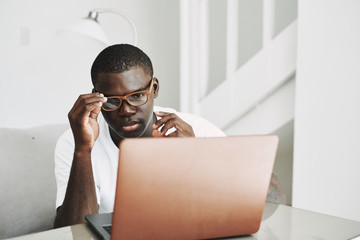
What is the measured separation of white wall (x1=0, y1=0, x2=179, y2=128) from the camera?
1902mm

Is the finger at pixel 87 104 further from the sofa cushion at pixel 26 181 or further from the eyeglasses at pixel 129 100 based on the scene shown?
the sofa cushion at pixel 26 181

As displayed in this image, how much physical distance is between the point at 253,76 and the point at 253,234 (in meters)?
1.34

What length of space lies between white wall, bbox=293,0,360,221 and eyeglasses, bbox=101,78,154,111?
81cm

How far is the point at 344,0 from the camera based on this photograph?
1.46 m

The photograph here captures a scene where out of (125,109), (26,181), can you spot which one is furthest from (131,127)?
(26,181)

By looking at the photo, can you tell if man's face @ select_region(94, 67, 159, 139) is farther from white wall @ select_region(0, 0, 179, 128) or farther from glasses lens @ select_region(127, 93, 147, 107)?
white wall @ select_region(0, 0, 179, 128)

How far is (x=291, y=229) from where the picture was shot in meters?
0.68

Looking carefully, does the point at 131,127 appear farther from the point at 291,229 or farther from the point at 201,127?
the point at 291,229

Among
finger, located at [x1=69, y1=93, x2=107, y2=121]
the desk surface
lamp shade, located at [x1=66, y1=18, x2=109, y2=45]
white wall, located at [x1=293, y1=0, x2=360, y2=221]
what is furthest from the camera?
lamp shade, located at [x1=66, y1=18, x2=109, y2=45]

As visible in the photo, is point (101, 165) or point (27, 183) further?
point (27, 183)

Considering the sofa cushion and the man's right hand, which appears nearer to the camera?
the man's right hand

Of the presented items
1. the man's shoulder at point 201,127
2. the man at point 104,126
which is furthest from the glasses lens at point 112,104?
the man's shoulder at point 201,127

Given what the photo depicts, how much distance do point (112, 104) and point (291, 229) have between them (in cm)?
62

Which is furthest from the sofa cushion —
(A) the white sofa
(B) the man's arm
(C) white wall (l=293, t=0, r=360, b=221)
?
(C) white wall (l=293, t=0, r=360, b=221)
